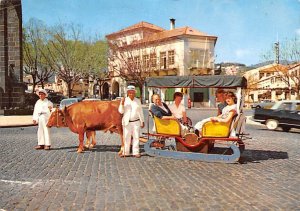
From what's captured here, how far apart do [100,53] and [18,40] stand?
24567mm

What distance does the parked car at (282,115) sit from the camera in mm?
Answer: 17828

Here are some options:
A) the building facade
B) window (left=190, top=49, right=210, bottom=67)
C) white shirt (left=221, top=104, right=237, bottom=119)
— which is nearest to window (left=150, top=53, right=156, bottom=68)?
window (left=190, top=49, right=210, bottom=67)

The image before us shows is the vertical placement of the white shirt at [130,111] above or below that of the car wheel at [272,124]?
above

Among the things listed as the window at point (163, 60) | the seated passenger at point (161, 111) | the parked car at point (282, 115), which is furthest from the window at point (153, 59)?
the seated passenger at point (161, 111)

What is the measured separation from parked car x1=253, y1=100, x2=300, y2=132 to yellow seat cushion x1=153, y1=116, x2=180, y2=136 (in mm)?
10161

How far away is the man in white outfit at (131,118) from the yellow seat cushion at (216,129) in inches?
65.6

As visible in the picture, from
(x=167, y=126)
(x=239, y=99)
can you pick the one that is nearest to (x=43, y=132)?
(x=167, y=126)

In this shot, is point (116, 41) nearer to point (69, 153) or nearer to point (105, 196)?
point (69, 153)

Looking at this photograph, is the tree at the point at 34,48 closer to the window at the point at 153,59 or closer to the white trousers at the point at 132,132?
the window at the point at 153,59

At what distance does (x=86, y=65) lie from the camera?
53344 millimetres

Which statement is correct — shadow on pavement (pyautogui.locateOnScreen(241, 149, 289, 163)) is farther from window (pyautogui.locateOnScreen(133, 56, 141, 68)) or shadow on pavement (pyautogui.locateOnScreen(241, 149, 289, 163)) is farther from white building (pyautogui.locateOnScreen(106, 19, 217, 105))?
window (pyautogui.locateOnScreen(133, 56, 141, 68))

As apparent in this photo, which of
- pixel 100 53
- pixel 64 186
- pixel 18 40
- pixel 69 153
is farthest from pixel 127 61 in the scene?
pixel 64 186

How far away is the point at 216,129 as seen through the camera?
903cm

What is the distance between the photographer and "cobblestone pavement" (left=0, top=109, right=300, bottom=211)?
5.41m
